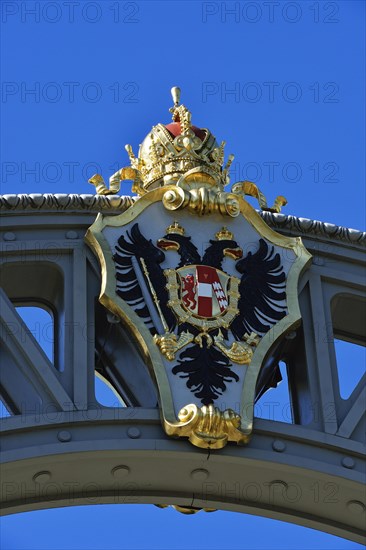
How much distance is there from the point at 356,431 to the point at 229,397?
134 centimetres

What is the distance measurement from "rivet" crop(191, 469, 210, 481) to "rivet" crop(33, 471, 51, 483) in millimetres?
1295

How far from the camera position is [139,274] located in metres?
17.7

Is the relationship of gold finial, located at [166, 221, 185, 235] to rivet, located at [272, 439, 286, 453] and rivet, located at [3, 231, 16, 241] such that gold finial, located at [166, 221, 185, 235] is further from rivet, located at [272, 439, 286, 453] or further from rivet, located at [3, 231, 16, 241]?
rivet, located at [272, 439, 286, 453]

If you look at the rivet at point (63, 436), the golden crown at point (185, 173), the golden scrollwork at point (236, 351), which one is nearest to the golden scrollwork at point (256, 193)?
the golden crown at point (185, 173)

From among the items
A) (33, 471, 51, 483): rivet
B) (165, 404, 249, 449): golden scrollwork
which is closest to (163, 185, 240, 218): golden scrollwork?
(165, 404, 249, 449): golden scrollwork

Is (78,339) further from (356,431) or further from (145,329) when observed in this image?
(356,431)

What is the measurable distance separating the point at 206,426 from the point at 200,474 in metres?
0.60

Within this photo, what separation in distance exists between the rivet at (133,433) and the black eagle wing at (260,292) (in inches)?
54.4

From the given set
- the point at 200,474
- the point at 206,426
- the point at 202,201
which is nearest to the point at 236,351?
the point at 206,426

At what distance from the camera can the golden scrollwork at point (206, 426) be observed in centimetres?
1680

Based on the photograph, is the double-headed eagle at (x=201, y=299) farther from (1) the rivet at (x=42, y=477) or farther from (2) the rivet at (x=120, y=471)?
(1) the rivet at (x=42, y=477)

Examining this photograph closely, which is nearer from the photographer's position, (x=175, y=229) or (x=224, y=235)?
(x=175, y=229)

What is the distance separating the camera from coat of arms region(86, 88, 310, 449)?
56.2 feet

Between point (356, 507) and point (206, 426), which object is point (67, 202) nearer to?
point (206, 426)
